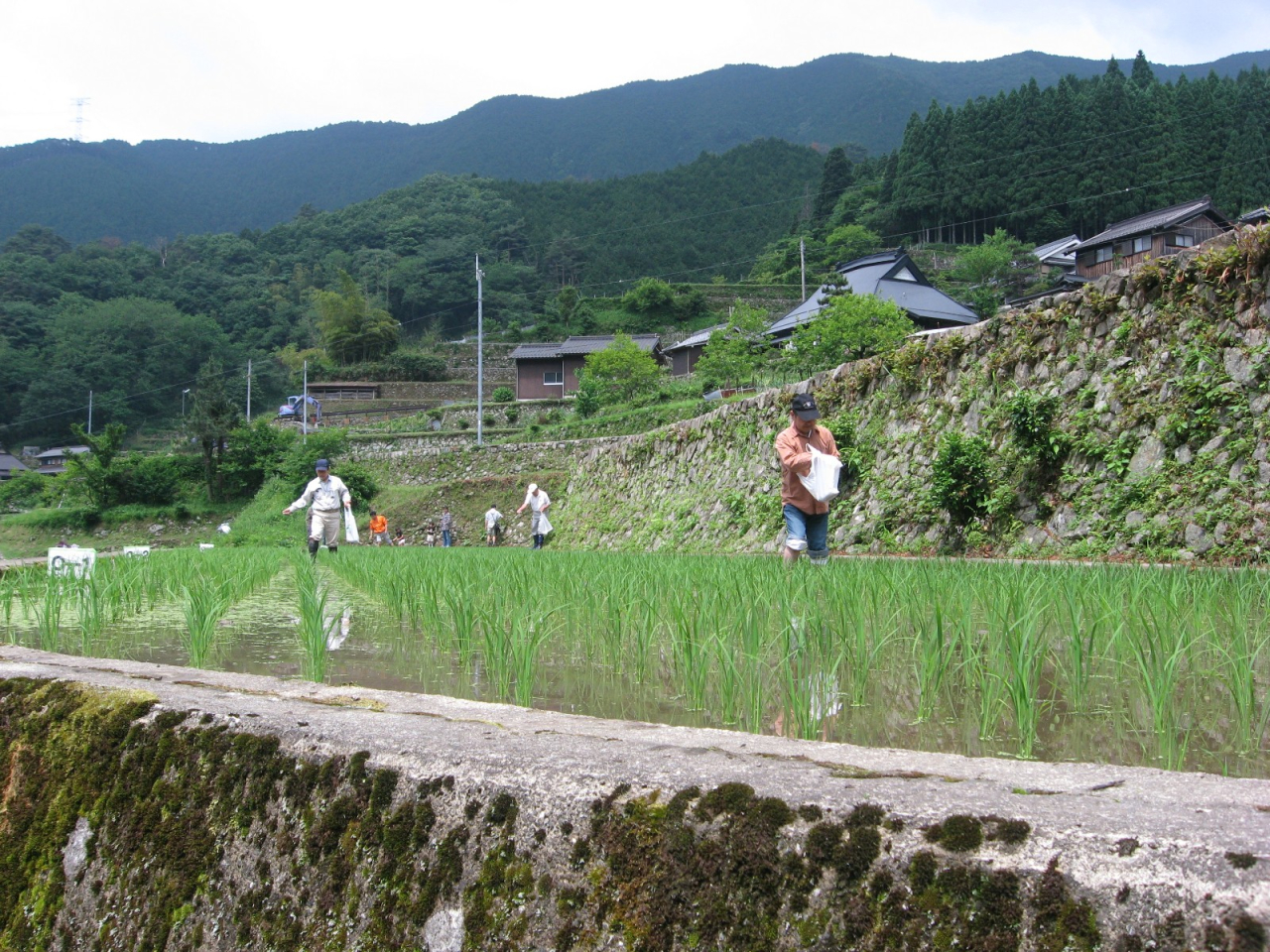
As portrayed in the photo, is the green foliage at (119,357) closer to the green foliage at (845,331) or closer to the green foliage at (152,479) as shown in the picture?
the green foliage at (152,479)

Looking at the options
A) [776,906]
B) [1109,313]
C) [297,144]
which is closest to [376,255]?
[1109,313]

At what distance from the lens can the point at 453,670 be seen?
2.79 metres

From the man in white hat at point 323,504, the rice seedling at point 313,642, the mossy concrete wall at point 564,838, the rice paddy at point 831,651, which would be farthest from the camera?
the man in white hat at point 323,504

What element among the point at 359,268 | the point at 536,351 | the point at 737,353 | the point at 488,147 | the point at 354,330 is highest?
the point at 488,147

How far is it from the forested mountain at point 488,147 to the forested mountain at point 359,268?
55.9 meters

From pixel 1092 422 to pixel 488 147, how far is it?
183 meters

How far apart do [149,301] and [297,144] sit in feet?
453

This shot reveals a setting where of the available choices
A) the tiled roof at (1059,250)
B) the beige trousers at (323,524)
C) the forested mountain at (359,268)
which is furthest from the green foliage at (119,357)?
the beige trousers at (323,524)

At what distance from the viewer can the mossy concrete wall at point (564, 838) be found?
0.80 metres

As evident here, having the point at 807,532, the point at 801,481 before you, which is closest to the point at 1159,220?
the point at 807,532

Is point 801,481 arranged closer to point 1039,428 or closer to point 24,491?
point 1039,428

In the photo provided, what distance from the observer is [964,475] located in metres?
7.65

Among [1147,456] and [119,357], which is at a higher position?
[119,357]

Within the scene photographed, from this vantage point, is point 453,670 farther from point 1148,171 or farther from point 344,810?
point 1148,171
